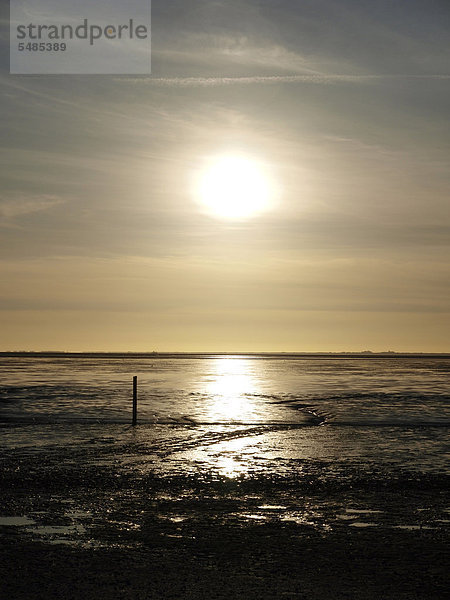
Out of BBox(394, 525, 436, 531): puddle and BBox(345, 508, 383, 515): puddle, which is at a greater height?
BBox(394, 525, 436, 531): puddle

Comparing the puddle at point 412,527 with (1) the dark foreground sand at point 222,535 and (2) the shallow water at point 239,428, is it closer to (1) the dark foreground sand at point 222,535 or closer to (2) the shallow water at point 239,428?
(1) the dark foreground sand at point 222,535

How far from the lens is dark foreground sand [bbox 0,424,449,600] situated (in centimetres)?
758

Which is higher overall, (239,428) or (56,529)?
(56,529)

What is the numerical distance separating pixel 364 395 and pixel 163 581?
3544 centimetres

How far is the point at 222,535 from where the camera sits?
9.69m

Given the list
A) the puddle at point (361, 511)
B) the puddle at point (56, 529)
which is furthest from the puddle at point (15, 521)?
the puddle at point (361, 511)

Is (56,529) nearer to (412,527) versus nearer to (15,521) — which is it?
(15,521)

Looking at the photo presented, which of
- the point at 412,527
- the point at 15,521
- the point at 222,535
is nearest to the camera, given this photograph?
the point at 222,535

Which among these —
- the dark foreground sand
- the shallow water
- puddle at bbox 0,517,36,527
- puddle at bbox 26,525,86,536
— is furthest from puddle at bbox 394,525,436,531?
puddle at bbox 0,517,36,527

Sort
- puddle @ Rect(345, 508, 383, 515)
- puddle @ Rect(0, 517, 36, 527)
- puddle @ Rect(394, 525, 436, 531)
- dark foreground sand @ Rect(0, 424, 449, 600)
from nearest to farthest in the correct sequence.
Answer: dark foreground sand @ Rect(0, 424, 449, 600) < puddle @ Rect(394, 525, 436, 531) < puddle @ Rect(0, 517, 36, 527) < puddle @ Rect(345, 508, 383, 515)

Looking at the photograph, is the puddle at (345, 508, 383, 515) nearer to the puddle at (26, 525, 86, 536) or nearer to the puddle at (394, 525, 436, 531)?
the puddle at (394, 525, 436, 531)

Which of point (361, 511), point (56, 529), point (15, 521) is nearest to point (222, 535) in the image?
point (56, 529)

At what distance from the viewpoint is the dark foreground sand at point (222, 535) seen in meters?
7.58

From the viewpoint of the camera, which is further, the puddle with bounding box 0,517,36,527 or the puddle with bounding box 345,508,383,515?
the puddle with bounding box 345,508,383,515
